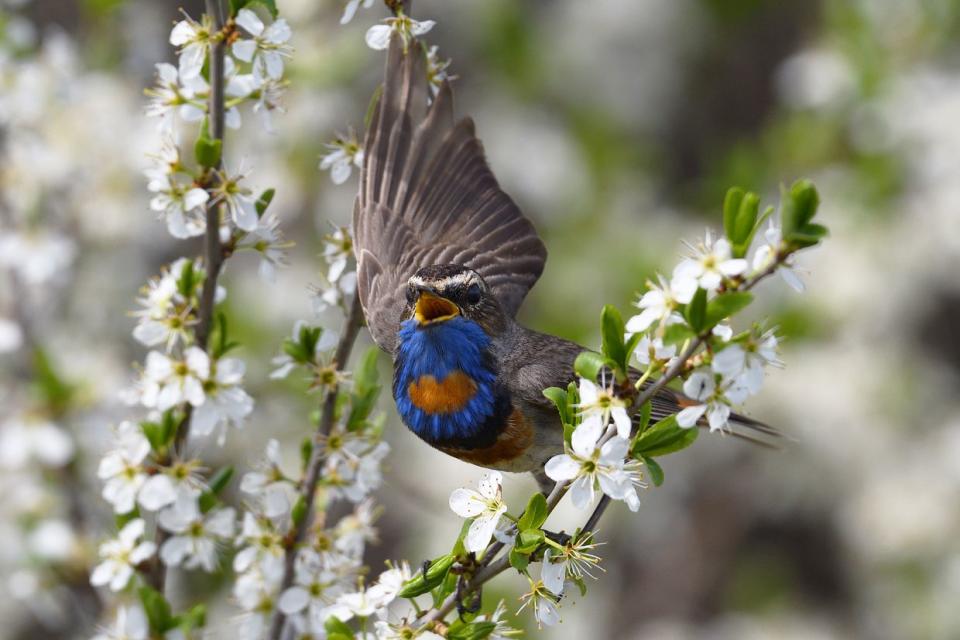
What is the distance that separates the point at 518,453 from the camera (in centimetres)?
241

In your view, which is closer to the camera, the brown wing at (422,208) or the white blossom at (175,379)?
the white blossom at (175,379)

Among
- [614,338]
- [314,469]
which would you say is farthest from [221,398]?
[614,338]

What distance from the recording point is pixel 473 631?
1.87 m

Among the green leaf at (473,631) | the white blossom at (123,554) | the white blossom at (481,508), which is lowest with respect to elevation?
the white blossom at (123,554)

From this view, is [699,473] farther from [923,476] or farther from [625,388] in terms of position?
[625,388]

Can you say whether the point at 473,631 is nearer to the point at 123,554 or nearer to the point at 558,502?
the point at 558,502

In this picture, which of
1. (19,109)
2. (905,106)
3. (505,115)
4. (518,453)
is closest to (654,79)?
(505,115)

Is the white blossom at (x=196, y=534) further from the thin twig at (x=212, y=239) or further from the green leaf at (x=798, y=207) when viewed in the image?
the green leaf at (x=798, y=207)

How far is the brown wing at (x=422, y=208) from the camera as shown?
97.6 inches

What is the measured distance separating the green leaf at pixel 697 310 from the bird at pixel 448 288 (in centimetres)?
74

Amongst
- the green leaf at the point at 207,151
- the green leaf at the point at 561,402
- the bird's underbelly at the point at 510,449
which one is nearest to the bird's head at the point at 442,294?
the bird's underbelly at the point at 510,449

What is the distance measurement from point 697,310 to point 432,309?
2.72ft

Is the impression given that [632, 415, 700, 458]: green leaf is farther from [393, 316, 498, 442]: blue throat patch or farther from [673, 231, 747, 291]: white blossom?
[393, 316, 498, 442]: blue throat patch

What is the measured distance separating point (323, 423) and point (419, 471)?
4036mm
